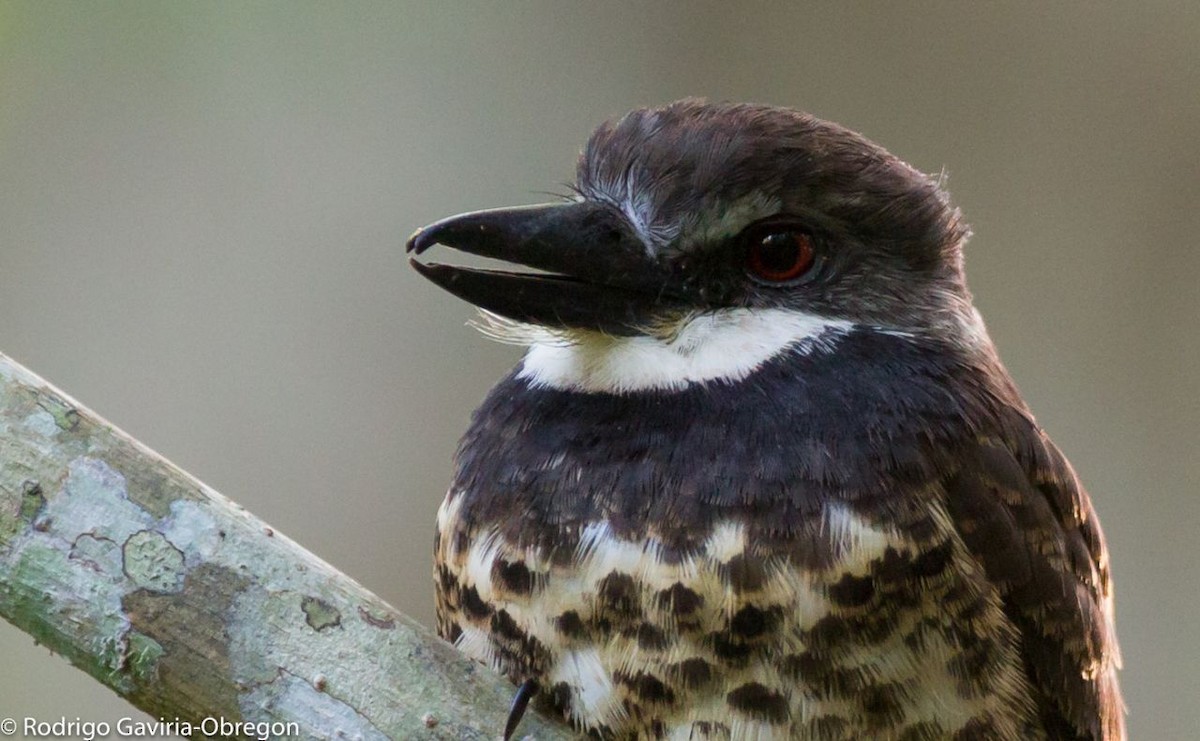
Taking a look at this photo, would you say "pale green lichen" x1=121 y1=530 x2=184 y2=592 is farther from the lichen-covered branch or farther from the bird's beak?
the bird's beak

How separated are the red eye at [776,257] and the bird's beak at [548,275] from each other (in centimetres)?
10

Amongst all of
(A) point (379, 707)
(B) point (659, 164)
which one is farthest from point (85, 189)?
(A) point (379, 707)

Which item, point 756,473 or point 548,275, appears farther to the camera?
point 548,275

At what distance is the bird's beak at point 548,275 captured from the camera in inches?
64.2

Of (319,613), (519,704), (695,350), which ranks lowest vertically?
(519,704)

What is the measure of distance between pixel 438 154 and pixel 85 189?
2.96ft

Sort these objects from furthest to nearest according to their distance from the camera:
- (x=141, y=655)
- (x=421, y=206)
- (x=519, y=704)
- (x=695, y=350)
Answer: (x=421, y=206), (x=695, y=350), (x=519, y=704), (x=141, y=655)

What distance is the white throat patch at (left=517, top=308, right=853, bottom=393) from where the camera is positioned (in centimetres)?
163

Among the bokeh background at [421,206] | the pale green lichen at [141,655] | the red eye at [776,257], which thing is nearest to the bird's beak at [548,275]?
the red eye at [776,257]

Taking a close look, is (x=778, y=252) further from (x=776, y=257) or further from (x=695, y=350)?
(x=695, y=350)

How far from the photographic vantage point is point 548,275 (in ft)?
5.52

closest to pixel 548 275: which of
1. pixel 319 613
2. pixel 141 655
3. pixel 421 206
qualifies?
pixel 319 613

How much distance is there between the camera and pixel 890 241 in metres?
1.77

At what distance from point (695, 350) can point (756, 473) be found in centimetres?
18
